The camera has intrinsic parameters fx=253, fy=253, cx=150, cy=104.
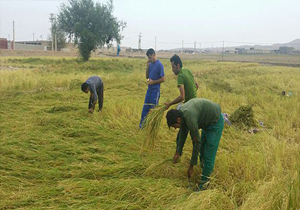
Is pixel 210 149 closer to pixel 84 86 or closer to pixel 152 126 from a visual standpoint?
pixel 152 126

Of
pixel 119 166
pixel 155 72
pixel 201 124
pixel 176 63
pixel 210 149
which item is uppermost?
pixel 176 63

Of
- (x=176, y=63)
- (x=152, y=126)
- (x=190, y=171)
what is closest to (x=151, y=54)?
(x=176, y=63)

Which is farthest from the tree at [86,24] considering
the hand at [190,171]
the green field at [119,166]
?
the hand at [190,171]

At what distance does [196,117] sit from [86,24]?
71.4 feet

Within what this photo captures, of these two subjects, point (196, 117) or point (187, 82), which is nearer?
point (196, 117)

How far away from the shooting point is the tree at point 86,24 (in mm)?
21828

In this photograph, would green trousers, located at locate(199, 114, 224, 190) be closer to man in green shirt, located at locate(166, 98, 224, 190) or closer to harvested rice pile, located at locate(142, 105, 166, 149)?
man in green shirt, located at locate(166, 98, 224, 190)

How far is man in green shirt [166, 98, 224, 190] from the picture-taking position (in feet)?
8.57

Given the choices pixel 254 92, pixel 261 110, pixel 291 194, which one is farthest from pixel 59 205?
pixel 254 92

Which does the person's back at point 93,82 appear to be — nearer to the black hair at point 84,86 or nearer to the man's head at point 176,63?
the black hair at point 84,86

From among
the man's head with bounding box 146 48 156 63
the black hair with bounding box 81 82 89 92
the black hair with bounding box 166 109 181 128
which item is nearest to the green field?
the black hair with bounding box 81 82 89 92

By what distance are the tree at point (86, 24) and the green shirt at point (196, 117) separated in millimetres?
20309

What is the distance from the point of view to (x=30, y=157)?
3.45 meters

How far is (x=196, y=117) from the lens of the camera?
Answer: 8.77ft
